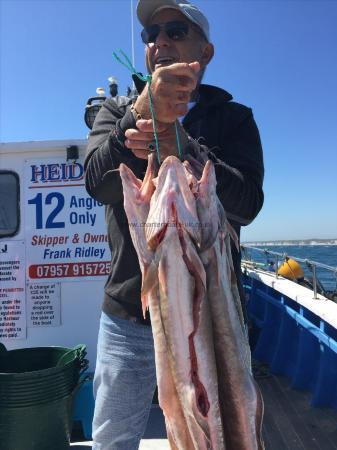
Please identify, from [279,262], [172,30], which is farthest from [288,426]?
[172,30]

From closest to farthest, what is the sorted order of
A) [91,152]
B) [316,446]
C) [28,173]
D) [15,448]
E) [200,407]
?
[200,407]
[91,152]
[15,448]
[316,446]
[28,173]

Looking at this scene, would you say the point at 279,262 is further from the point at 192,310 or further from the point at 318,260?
the point at 318,260

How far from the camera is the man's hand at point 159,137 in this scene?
144cm

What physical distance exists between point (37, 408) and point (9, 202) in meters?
2.19

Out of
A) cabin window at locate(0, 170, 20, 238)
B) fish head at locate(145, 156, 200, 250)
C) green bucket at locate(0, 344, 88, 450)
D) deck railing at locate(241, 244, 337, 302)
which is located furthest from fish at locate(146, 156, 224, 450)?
deck railing at locate(241, 244, 337, 302)

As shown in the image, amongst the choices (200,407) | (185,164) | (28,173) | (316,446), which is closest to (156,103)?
(185,164)

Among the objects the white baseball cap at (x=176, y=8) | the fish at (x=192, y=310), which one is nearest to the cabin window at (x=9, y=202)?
the white baseball cap at (x=176, y=8)

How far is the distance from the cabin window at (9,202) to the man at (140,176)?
249 centimetres

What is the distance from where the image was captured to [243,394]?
4.48ft

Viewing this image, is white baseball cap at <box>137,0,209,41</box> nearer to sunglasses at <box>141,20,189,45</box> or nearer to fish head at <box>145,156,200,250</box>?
sunglasses at <box>141,20,189,45</box>

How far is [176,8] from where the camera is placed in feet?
6.31

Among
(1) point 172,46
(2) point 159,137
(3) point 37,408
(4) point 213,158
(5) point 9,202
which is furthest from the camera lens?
(5) point 9,202

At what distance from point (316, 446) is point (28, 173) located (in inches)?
155

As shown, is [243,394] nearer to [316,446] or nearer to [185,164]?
[185,164]
